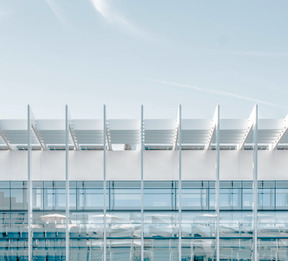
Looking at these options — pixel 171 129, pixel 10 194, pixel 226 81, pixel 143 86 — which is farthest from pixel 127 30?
pixel 10 194

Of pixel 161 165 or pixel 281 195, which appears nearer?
pixel 161 165

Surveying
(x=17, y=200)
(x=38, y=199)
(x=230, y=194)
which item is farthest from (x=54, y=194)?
(x=230, y=194)

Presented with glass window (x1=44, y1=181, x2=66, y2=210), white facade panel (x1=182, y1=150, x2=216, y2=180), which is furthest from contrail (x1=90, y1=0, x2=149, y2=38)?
glass window (x1=44, y1=181, x2=66, y2=210)

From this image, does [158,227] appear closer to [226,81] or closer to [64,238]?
[64,238]

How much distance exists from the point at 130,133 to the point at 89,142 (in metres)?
2.39

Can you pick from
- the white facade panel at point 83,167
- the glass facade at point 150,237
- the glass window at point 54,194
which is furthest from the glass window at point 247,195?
the glass window at point 54,194

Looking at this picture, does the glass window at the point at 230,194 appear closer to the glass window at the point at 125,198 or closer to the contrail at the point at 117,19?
the glass window at the point at 125,198

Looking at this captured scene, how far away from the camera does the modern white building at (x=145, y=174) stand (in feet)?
73.5

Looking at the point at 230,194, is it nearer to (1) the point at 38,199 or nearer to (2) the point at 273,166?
(2) the point at 273,166

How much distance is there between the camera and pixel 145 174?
2559 cm

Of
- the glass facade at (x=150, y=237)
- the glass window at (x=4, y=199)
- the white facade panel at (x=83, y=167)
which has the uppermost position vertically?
the white facade panel at (x=83, y=167)

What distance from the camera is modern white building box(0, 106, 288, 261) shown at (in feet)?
73.5

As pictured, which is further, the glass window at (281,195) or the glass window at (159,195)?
the glass window at (281,195)

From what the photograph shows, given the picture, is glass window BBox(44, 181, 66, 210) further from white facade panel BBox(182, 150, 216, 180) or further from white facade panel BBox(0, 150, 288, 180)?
white facade panel BBox(182, 150, 216, 180)
